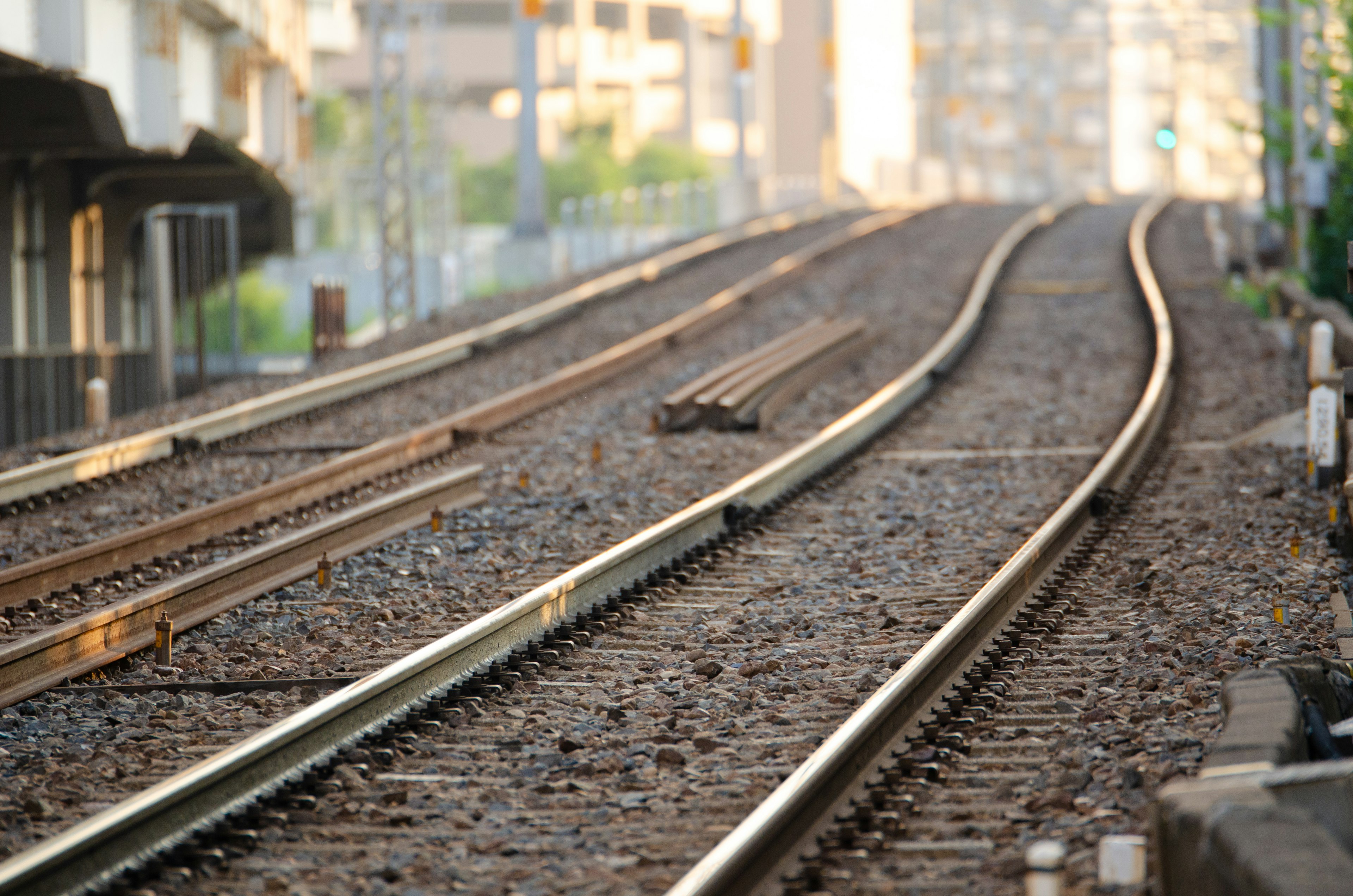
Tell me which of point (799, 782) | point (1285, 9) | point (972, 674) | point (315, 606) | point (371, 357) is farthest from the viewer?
point (1285, 9)

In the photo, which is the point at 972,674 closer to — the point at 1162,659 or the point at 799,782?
the point at 1162,659

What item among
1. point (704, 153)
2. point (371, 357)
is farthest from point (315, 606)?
point (704, 153)

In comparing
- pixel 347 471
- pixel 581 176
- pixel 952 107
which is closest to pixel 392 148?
pixel 347 471

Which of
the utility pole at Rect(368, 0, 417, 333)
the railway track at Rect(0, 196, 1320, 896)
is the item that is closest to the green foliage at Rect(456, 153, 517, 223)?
the utility pole at Rect(368, 0, 417, 333)

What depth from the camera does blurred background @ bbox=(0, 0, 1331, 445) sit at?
70.8 ft

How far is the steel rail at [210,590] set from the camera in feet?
23.5

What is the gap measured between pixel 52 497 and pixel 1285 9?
2028 cm

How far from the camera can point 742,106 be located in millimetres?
41969

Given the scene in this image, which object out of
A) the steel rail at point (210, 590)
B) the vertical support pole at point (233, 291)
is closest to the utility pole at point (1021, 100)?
the vertical support pole at point (233, 291)

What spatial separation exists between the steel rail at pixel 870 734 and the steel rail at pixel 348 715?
5.33ft

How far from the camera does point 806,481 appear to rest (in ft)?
38.1

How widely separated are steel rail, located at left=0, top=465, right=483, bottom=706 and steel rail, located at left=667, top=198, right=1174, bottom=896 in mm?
3417

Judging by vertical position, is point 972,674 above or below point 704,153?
below

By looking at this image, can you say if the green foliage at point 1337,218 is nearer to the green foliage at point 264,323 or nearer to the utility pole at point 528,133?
the utility pole at point 528,133
